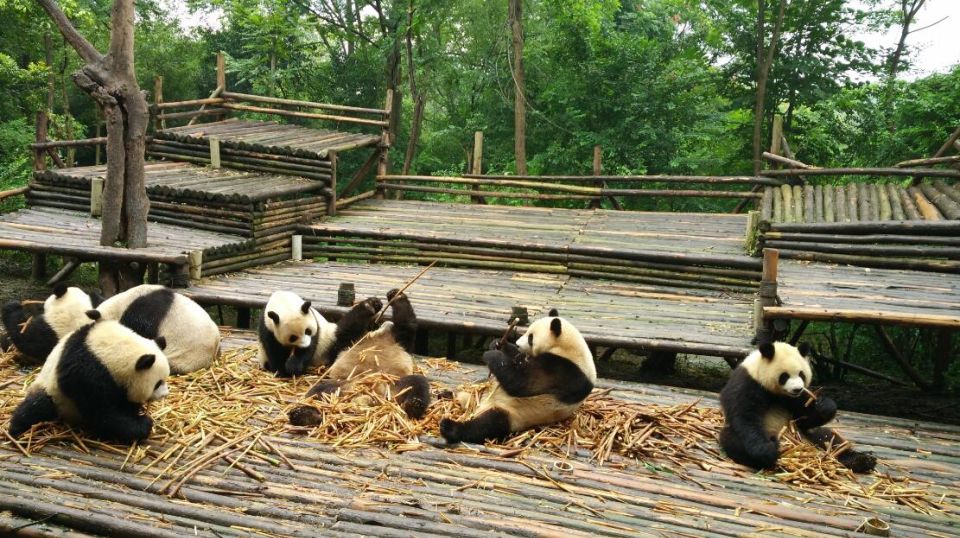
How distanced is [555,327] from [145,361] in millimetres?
2272

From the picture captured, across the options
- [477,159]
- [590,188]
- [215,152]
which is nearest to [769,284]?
[590,188]

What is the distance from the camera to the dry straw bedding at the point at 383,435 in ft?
13.7

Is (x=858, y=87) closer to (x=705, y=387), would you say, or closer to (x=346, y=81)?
(x=705, y=387)

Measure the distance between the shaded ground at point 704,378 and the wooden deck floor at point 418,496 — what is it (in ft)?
11.9

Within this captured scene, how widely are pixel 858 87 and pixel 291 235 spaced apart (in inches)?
481

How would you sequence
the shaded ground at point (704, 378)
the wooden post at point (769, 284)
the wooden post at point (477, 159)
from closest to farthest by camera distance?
1. the wooden post at point (769, 284)
2. the shaded ground at point (704, 378)
3. the wooden post at point (477, 159)

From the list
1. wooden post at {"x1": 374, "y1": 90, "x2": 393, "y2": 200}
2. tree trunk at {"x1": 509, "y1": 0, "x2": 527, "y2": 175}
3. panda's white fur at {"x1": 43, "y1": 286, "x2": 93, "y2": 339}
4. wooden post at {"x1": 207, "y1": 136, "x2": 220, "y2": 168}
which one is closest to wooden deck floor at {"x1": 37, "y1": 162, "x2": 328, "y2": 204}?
wooden post at {"x1": 207, "y1": 136, "x2": 220, "y2": 168}

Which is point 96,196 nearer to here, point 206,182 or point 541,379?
point 206,182

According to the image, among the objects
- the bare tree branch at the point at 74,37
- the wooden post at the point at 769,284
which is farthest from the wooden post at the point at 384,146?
the wooden post at the point at 769,284

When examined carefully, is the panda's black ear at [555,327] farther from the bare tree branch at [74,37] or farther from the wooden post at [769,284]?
the bare tree branch at [74,37]

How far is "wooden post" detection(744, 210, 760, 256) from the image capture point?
9312 mm

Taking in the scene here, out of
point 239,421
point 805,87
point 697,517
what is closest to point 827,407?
point 697,517

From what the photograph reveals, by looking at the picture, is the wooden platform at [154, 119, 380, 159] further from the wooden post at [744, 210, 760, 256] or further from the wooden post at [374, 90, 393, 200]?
the wooden post at [744, 210, 760, 256]

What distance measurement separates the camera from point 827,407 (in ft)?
15.1
